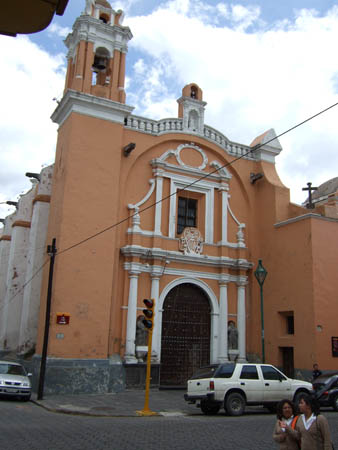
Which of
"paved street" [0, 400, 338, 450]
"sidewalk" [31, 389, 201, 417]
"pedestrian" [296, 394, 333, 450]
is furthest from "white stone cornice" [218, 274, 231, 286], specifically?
"pedestrian" [296, 394, 333, 450]

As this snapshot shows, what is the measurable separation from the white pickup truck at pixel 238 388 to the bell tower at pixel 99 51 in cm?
1150

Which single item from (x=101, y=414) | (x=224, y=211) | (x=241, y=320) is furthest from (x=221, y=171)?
(x=101, y=414)

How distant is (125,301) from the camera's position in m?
Result: 17.8

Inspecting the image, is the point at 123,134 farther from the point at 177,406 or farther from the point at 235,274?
the point at 177,406

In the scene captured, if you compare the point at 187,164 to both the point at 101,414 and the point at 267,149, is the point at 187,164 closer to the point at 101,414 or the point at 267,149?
the point at 267,149

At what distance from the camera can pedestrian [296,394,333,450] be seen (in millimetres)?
4695

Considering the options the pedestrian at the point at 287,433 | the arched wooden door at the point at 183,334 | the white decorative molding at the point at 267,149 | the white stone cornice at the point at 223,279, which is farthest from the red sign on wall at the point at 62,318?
the pedestrian at the point at 287,433

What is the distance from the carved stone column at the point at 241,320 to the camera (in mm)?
19500

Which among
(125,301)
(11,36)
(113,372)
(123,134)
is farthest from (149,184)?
(11,36)

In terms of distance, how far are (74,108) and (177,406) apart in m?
11.1

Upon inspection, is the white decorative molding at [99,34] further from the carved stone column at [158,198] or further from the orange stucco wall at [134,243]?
Result: the carved stone column at [158,198]

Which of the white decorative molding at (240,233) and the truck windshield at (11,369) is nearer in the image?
the truck windshield at (11,369)

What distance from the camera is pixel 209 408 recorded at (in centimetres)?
1277

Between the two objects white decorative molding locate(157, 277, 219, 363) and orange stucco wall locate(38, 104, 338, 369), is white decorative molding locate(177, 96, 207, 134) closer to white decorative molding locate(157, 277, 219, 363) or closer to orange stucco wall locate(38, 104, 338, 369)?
orange stucco wall locate(38, 104, 338, 369)
